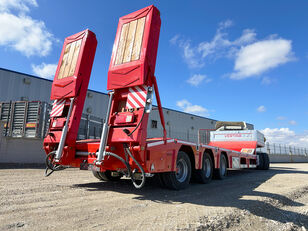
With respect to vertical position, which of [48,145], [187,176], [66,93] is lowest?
[187,176]

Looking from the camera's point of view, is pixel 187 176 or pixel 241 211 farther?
pixel 187 176

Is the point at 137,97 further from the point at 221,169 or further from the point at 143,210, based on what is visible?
the point at 221,169

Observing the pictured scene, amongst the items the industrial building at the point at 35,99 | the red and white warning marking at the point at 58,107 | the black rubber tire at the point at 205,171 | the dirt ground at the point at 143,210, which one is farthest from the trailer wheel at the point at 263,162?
the red and white warning marking at the point at 58,107

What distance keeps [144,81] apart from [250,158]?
9442 mm

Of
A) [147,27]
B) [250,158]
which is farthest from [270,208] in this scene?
[250,158]

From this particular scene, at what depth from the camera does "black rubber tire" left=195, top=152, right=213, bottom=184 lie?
7.21 metres

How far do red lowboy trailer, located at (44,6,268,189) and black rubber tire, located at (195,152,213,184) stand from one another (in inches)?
11.5

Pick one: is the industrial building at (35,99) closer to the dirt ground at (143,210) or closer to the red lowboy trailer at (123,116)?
the red lowboy trailer at (123,116)

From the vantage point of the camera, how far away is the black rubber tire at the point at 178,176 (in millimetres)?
5773

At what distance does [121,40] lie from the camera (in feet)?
19.1

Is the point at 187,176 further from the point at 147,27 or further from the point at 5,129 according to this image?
the point at 5,129

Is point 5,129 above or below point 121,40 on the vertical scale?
below

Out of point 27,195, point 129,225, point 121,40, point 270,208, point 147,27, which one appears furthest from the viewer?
point 121,40

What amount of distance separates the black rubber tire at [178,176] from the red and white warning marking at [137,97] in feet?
6.37
